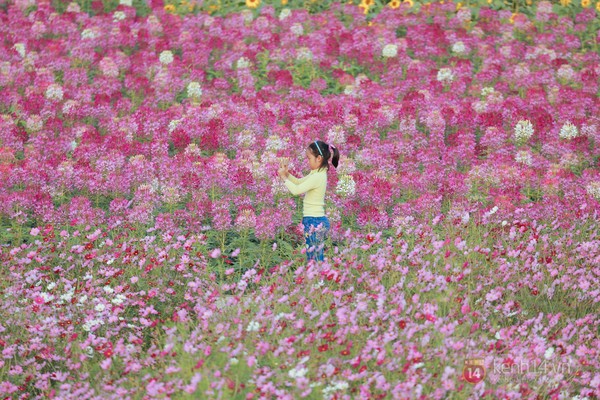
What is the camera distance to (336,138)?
902 cm

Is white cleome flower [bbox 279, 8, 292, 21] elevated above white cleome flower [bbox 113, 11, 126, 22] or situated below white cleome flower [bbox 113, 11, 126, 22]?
below

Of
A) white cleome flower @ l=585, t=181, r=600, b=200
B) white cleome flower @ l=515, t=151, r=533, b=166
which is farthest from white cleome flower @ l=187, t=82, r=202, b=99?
white cleome flower @ l=585, t=181, r=600, b=200

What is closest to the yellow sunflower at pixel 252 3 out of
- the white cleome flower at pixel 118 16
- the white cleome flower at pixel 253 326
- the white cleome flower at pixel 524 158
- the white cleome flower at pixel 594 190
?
the white cleome flower at pixel 118 16

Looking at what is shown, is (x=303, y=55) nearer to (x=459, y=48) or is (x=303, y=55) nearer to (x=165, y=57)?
(x=165, y=57)

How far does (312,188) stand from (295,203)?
1.09 m

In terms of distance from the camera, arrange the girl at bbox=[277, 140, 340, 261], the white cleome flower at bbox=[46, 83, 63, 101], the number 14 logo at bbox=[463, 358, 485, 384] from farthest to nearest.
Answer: the white cleome flower at bbox=[46, 83, 63, 101]
the girl at bbox=[277, 140, 340, 261]
the number 14 logo at bbox=[463, 358, 485, 384]

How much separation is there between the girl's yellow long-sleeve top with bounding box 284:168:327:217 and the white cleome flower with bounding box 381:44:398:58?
4728mm

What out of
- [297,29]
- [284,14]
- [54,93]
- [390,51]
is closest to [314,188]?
[54,93]

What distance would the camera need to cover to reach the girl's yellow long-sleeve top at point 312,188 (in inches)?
279

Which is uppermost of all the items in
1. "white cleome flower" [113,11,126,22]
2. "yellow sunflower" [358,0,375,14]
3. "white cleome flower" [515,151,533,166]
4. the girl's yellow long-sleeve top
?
the girl's yellow long-sleeve top

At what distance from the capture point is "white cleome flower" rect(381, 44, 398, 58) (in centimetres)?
1159

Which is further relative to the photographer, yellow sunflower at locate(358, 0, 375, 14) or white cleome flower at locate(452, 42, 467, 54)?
yellow sunflower at locate(358, 0, 375, 14)

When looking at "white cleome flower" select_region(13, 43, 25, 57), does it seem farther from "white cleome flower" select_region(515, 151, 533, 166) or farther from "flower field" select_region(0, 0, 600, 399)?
"white cleome flower" select_region(515, 151, 533, 166)

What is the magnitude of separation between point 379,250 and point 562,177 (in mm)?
2254
